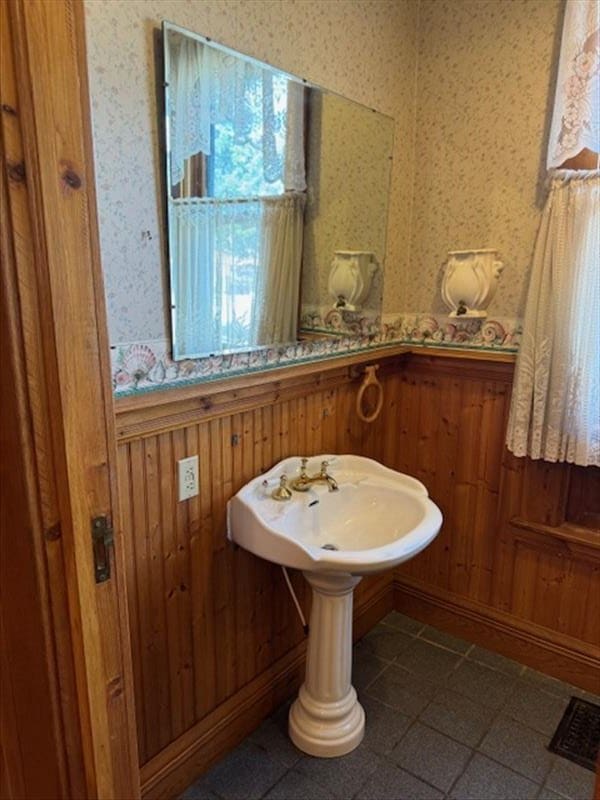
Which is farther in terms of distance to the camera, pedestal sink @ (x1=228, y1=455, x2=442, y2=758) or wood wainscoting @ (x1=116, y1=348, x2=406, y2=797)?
pedestal sink @ (x1=228, y1=455, x2=442, y2=758)

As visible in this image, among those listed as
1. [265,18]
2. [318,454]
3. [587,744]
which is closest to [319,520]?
[318,454]

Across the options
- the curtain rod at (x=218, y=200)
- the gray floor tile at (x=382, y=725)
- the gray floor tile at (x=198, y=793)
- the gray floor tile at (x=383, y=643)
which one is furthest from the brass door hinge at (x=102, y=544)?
the gray floor tile at (x=383, y=643)

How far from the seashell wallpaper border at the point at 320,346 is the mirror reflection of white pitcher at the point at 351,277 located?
0.18 feet

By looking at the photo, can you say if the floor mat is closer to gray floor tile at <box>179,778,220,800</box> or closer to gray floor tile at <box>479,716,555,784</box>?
gray floor tile at <box>479,716,555,784</box>

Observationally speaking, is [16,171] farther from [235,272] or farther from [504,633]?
[504,633]

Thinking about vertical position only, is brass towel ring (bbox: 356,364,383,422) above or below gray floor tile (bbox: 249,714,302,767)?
above

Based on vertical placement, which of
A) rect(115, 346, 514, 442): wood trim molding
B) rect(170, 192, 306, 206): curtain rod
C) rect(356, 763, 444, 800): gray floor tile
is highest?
rect(170, 192, 306, 206): curtain rod

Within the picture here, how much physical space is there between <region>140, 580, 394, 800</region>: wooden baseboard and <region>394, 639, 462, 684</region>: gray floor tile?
0.45 m

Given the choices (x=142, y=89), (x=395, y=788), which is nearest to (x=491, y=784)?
(x=395, y=788)

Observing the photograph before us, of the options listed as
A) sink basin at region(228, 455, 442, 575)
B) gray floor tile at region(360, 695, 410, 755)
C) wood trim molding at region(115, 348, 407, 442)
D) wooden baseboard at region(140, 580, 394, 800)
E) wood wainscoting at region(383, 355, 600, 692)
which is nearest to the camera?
wood trim molding at region(115, 348, 407, 442)

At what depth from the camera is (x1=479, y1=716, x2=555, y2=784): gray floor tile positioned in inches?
68.3

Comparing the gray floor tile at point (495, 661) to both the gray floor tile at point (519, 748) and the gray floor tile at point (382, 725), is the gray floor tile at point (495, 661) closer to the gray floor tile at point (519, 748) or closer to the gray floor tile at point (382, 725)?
the gray floor tile at point (519, 748)

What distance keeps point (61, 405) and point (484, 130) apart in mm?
1830

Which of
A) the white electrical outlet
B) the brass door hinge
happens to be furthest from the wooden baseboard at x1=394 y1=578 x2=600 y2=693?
the brass door hinge
